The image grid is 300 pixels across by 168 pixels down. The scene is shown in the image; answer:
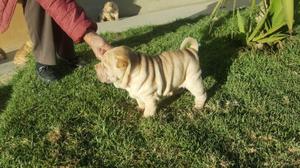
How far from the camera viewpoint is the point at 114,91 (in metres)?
4.82

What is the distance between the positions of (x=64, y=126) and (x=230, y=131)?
1483mm

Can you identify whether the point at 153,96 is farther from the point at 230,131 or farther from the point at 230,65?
the point at 230,65

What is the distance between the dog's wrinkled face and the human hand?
208mm

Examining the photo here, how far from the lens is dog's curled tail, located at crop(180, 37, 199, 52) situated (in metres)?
4.21

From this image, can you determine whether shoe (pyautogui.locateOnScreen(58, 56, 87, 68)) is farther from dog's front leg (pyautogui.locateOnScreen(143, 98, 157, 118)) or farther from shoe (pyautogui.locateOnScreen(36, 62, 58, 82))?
dog's front leg (pyautogui.locateOnScreen(143, 98, 157, 118))

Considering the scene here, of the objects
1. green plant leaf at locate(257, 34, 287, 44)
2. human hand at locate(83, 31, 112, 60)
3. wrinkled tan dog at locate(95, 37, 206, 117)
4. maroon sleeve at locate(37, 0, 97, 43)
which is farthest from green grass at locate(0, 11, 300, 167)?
maroon sleeve at locate(37, 0, 97, 43)

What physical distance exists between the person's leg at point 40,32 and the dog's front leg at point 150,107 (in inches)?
53.8

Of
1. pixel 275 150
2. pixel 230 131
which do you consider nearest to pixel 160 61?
pixel 230 131

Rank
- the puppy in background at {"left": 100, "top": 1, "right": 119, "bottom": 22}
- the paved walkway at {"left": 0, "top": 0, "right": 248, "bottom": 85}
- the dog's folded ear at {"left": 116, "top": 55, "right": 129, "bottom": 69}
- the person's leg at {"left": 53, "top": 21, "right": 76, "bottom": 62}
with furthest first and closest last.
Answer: the puppy in background at {"left": 100, "top": 1, "right": 119, "bottom": 22}
the paved walkway at {"left": 0, "top": 0, "right": 248, "bottom": 85}
the person's leg at {"left": 53, "top": 21, "right": 76, "bottom": 62}
the dog's folded ear at {"left": 116, "top": 55, "right": 129, "bottom": 69}

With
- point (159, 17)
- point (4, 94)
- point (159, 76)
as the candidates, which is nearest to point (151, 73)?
point (159, 76)

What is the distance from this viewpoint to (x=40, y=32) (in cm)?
499

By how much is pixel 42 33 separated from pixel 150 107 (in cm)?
160

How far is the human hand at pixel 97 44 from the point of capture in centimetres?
397

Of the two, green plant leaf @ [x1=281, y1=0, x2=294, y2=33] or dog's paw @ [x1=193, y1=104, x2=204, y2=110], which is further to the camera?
dog's paw @ [x1=193, y1=104, x2=204, y2=110]
